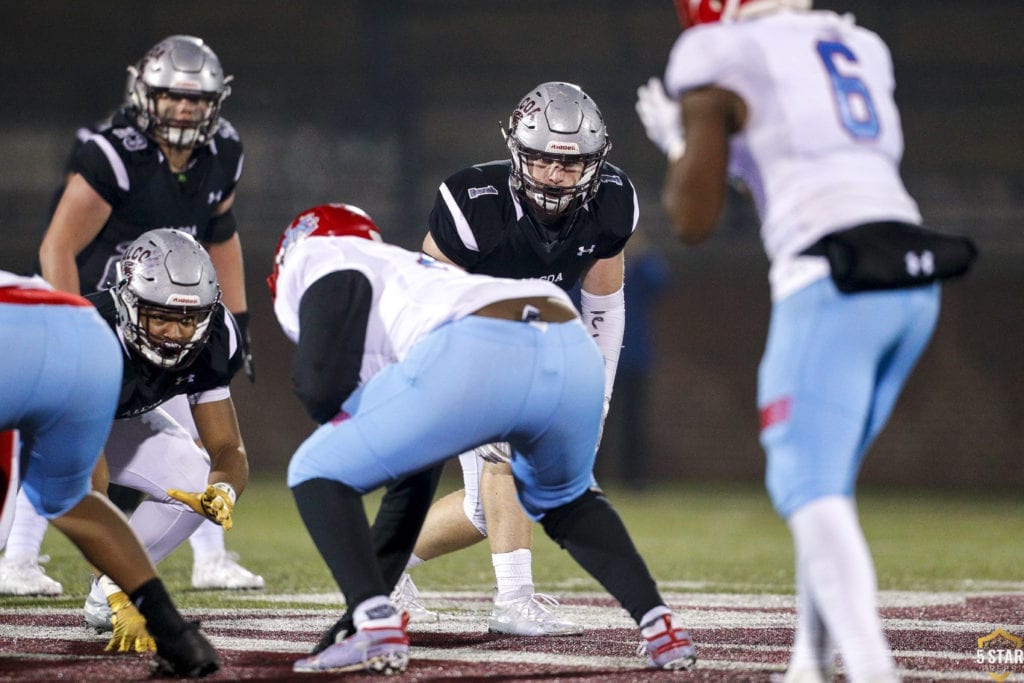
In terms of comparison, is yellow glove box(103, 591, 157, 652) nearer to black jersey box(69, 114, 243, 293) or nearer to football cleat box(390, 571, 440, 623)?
football cleat box(390, 571, 440, 623)

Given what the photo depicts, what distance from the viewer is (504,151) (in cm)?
1423

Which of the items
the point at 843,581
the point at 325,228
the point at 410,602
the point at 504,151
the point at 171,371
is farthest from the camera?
the point at 504,151

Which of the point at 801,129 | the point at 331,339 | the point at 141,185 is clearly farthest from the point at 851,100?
the point at 141,185

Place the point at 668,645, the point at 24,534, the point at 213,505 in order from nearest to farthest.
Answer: the point at 668,645 → the point at 213,505 → the point at 24,534

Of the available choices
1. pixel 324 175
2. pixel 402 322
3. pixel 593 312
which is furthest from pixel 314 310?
pixel 324 175

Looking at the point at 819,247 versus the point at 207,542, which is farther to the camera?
the point at 207,542

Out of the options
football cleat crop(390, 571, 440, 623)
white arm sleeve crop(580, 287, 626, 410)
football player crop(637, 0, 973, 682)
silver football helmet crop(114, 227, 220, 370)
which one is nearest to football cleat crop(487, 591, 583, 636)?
football cleat crop(390, 571, 440, 623)

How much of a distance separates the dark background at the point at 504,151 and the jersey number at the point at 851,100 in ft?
31.3

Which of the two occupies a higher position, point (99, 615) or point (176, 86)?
point (176, 86)

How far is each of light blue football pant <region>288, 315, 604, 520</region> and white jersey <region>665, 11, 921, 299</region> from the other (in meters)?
0.61

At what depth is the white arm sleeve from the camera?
4.65 m

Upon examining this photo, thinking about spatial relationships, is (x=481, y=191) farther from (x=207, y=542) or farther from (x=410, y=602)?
(x=207, y=542)

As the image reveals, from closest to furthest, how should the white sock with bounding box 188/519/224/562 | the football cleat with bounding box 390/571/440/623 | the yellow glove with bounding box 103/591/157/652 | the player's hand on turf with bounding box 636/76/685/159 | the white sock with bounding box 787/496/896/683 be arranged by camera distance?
the white sock with bounding box 787/496/896/683, the player's hand on turf with bounding box 636/76/685/159, the yellow glove with bounding box 103/591/157/652, the football cleat with bounding box 390/571/440/623, the white sock with bounding box 188/519/224/562

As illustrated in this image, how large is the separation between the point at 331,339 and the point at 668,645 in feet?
3.52
